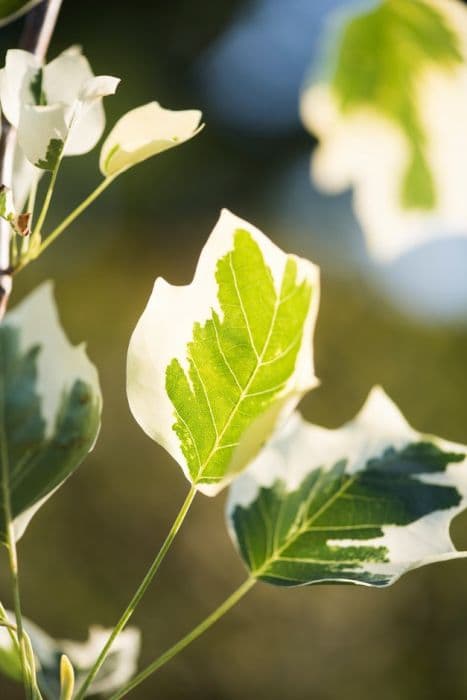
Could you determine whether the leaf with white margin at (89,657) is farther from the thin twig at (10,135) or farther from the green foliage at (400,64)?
the green foliage at (400,64)

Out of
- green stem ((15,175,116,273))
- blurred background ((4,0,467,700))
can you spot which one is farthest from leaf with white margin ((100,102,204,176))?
blurred background ((4,0,467,700))

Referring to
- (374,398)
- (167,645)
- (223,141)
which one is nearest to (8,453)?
(374,398)

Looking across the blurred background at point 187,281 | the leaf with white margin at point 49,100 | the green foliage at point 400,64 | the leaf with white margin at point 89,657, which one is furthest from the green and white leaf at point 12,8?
the blurred background at point 187,281

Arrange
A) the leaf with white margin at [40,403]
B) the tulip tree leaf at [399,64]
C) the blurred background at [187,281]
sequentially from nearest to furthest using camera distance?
the leaf with white margin at [40,403] < the tulip tree leaf at [399,64] < the blurred background at [187,281]

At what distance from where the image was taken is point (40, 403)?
0.23 meters

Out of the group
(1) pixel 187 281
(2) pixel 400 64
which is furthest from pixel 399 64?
(1) pixel 187 281

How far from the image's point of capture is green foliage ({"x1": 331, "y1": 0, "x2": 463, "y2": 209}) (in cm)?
63

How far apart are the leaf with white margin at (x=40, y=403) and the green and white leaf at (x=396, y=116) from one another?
1.57 ft

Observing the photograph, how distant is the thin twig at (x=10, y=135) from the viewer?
0.28 metres

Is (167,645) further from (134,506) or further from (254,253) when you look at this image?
(254,253)

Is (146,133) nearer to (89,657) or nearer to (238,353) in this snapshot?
Answer: (238,353)

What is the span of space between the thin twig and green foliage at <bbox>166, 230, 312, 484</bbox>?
69 mm

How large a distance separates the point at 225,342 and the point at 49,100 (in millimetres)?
119

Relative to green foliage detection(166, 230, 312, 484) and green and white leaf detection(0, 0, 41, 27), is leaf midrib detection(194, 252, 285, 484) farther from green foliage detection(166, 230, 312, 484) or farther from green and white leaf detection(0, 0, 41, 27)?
green and white leaf detection(0, 0, 41, 27)
